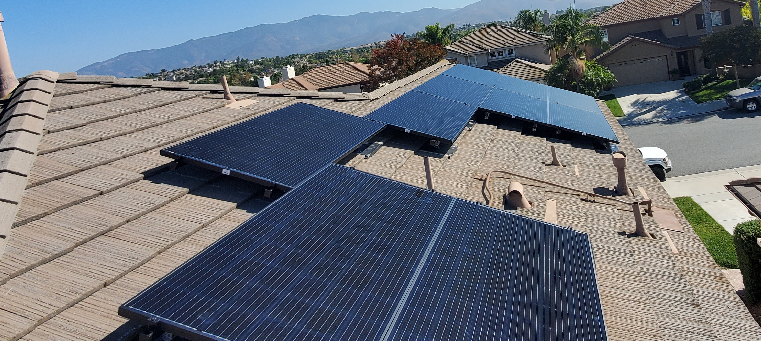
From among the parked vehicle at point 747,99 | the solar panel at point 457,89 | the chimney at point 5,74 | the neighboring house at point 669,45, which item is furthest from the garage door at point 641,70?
the chimney at point 5,74

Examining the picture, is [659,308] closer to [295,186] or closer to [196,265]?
[295,186]

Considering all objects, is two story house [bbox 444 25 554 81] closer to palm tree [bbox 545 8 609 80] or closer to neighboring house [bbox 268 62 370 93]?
palm tree [bbox 545 8 609 80]

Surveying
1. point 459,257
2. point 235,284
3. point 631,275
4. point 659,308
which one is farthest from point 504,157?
point 235,284

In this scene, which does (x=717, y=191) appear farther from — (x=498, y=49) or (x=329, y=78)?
(x=329, y=78)

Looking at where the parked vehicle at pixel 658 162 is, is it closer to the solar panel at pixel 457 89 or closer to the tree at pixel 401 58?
the solar panel at pixel 457 89

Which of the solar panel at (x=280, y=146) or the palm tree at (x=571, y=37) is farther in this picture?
the palm tree at (x=571, y=37)

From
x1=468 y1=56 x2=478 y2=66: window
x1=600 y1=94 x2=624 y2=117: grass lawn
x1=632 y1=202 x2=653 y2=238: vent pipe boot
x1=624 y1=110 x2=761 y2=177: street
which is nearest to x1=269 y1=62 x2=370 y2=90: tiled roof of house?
x1=468 y1=56 x2=478 y2=66: window
